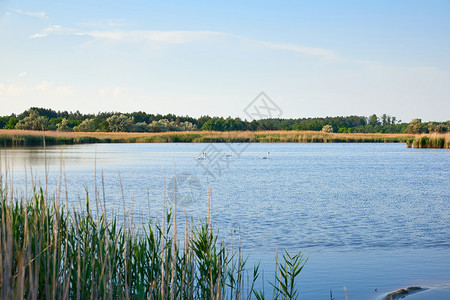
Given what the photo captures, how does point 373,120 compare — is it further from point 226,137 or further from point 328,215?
point 328,215

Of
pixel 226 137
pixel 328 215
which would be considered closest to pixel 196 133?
pixel 226 137

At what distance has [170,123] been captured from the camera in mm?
81625

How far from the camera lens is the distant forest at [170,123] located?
6306 cm

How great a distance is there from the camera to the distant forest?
63.1 meters

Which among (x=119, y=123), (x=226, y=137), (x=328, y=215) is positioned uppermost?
(x=119, y=123)

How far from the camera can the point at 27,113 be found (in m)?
74.8

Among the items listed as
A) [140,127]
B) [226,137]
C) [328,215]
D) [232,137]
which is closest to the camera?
[328,215]

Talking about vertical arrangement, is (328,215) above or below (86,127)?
below

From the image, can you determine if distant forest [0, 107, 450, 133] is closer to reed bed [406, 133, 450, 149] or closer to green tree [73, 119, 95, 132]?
green tree [73, 119, 95, 132]

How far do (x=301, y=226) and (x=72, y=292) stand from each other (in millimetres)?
5897

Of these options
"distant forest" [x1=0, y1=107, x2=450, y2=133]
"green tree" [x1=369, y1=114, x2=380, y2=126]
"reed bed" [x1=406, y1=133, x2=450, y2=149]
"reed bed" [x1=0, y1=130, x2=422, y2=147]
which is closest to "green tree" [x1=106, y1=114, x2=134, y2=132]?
"distant forest" [x1=0, y1=107, x2=450, y2=133]

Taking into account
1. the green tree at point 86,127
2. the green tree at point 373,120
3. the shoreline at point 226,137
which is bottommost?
the shoreline at point 226,137

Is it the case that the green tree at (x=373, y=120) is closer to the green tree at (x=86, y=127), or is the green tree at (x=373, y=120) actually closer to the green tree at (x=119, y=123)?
the green tree at (x=119, y=123)

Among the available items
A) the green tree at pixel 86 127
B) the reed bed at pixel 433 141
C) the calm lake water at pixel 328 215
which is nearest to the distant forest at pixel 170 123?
the green tree at pixel 86 127
